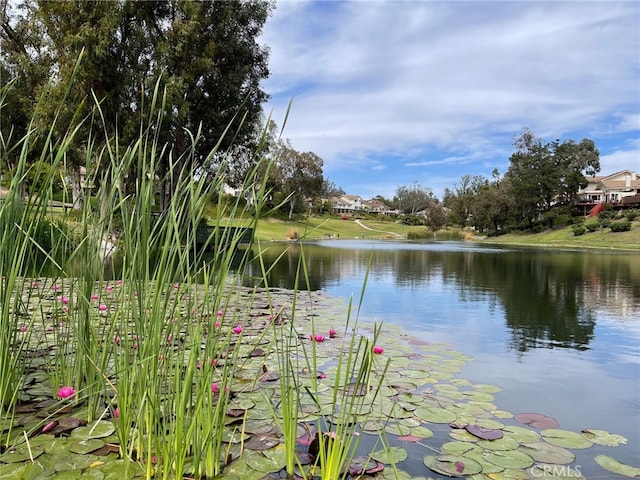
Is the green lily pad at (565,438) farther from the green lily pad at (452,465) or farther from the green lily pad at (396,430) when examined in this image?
the green lily pad at (396,430)

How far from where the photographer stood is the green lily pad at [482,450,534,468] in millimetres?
1862

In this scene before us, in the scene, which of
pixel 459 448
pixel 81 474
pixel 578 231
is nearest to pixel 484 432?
pixel 459 448

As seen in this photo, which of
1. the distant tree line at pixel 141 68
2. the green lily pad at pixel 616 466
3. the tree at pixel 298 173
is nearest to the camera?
the green lily pad at pixel 616 466

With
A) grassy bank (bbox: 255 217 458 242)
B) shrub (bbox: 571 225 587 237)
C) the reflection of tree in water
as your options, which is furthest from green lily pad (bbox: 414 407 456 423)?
shrub (bbox: 571 225 587 237)

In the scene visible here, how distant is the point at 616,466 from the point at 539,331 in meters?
3.36

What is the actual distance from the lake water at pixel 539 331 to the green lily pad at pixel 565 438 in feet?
0.16

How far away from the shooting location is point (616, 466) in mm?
1946

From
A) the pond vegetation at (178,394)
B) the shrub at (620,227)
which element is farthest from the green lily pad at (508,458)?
the shrub at (620,227)

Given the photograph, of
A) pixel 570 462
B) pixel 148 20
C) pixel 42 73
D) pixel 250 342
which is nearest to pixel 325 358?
pixel 250 342

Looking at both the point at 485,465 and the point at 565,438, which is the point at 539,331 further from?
the point at 485,465

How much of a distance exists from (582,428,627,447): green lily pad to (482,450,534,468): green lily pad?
0.55m

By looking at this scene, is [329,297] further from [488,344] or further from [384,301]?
[488,344]

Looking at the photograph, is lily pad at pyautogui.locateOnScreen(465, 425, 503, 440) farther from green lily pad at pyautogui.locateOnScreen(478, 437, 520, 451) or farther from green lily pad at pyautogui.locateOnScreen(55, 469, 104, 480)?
green lily pad at pyautogui.locateOnScreen(55, 469, 104, 480)

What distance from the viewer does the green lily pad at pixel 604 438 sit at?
7.29 feet
